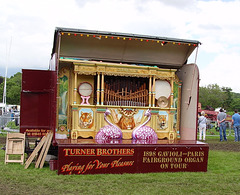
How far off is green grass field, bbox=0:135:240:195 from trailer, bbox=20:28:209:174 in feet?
1.40

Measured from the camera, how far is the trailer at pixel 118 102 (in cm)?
714

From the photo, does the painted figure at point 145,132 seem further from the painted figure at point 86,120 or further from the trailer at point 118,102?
the painted figure at point 86,120

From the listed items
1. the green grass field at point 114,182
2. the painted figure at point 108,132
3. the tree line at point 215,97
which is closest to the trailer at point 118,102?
the painted figure at point 108,132

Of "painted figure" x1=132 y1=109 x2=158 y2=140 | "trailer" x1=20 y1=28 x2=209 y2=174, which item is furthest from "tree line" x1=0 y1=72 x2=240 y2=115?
"painted figure" x1=132 y1=109 x2=158 y2=140

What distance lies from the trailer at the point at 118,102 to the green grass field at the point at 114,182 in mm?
426

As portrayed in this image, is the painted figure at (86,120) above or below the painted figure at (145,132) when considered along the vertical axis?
above

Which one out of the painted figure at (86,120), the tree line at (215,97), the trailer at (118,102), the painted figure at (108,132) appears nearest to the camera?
the trailer at (118,102)

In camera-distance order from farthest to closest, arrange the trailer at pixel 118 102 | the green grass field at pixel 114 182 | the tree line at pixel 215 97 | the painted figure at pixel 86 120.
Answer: the tree line at pixel 215 97 < the painted figure at pixel 86 120 < the trailer at pixel 118 102 < the green grass field at pixel 114 182

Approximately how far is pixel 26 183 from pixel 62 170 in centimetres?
88

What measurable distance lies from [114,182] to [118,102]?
302cm

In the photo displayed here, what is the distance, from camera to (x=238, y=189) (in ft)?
19.9

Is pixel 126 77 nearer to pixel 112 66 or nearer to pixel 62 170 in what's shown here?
pixel 112 66

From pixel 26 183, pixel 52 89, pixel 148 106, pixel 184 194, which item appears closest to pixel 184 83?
pixel 148 106

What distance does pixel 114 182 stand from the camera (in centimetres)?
619
